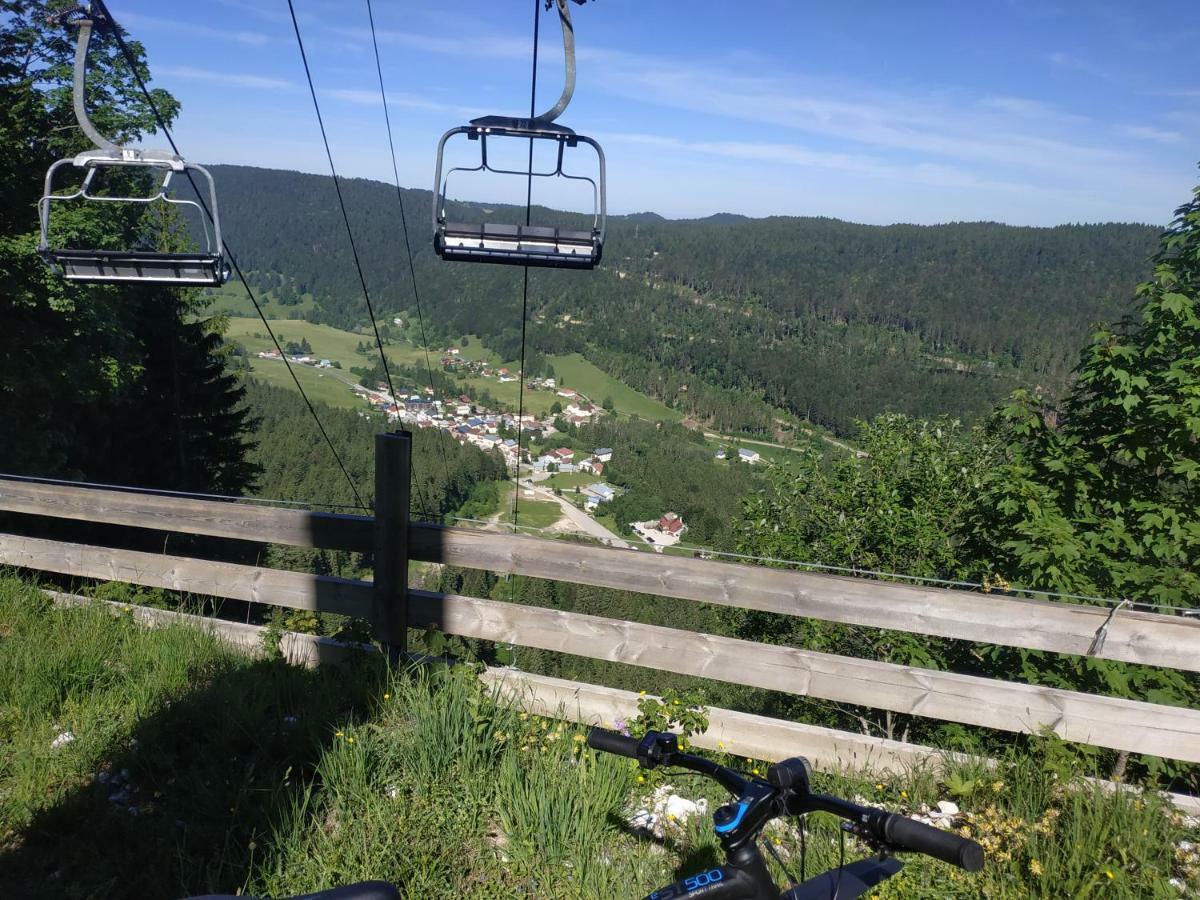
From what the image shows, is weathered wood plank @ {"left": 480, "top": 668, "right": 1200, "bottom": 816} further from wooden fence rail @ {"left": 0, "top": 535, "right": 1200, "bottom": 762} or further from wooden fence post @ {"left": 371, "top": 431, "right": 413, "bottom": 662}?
wooden fence post @ {"left": 371, "top": 431, "right": 413, "bottom": 662}

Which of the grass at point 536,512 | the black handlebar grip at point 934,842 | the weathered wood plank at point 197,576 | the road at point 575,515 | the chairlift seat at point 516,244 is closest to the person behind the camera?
the black handlebar grip at point 934,842

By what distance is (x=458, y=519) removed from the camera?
3.73 meters

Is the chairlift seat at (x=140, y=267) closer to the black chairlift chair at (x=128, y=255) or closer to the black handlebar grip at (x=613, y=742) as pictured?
the black chairlift chair at (x=128, y=255)

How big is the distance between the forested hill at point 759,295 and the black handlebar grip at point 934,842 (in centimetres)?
8741

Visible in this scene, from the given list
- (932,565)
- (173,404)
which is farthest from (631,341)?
(932,565)

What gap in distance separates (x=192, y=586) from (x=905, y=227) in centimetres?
16972

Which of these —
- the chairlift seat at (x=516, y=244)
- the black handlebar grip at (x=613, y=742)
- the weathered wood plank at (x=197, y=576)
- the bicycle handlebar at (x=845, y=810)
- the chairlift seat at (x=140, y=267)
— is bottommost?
the weathered wood plank at (x=197, y=576)

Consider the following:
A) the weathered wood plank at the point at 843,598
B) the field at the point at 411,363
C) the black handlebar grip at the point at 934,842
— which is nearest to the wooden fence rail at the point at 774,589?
the weathered wood plank at the point at 843,598

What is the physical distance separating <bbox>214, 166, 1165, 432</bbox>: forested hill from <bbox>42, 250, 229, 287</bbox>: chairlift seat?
86081 millimetres

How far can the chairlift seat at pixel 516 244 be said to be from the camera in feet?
12.5

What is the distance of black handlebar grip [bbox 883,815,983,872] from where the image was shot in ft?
3.87

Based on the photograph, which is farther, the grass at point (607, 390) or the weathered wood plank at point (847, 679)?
the grass at point (607, 390)

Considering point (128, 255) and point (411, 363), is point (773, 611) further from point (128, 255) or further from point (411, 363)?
point (411, 363)

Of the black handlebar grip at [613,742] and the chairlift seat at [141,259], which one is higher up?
the chairlift seat at [141,259]
